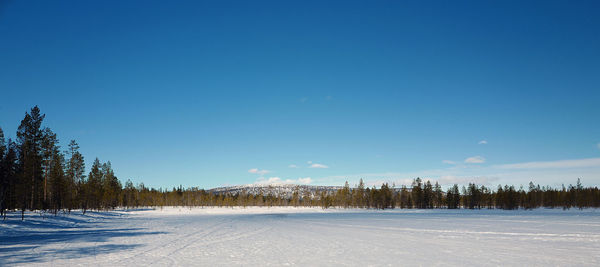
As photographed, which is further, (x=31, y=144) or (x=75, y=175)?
(x=75, y=175)

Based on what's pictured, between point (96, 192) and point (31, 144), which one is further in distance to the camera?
point (96, 192)

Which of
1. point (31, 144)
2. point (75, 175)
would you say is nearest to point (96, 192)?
point (75, 175)

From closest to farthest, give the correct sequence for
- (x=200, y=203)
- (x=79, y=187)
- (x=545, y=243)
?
(x=545, y=243), (x=79, y=187), (x=200, y=203)

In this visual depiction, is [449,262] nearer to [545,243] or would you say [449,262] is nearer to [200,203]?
[545,243]

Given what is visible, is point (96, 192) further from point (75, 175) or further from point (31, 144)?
point (31, 144)

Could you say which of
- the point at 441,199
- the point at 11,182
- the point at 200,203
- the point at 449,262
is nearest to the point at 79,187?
the point at 11,182

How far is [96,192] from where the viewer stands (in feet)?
294

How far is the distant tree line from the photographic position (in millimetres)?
51775

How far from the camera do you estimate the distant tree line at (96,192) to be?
170ft

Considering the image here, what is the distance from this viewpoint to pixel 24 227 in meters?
31.2

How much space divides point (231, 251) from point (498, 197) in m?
180


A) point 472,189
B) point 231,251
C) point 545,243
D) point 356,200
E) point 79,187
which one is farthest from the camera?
point 356,200

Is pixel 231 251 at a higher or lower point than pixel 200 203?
higher

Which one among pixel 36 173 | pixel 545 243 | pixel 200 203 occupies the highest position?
pixel 36 173
